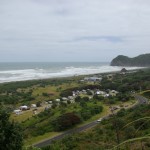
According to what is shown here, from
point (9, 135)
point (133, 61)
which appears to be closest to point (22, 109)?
point (9, 135)

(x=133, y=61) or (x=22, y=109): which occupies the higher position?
(x=133, y=61)

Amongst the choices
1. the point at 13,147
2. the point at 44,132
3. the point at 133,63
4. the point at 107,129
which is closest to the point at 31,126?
the point at 44,132

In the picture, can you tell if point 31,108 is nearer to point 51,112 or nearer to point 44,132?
point 51,112

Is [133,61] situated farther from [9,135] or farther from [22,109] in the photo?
[9,135]

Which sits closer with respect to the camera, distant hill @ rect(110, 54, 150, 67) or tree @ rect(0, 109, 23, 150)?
tree @ rect(0, 109, 23, 150)

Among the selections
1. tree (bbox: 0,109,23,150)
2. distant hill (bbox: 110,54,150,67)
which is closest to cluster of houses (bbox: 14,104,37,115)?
tree (bbox: 0,109,23,150)

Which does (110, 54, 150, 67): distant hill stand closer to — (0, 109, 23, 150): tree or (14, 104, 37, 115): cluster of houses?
(14, 104, 37, 115): cluster of houses

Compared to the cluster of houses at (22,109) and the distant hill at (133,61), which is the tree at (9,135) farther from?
the distant hill at (133,61)
